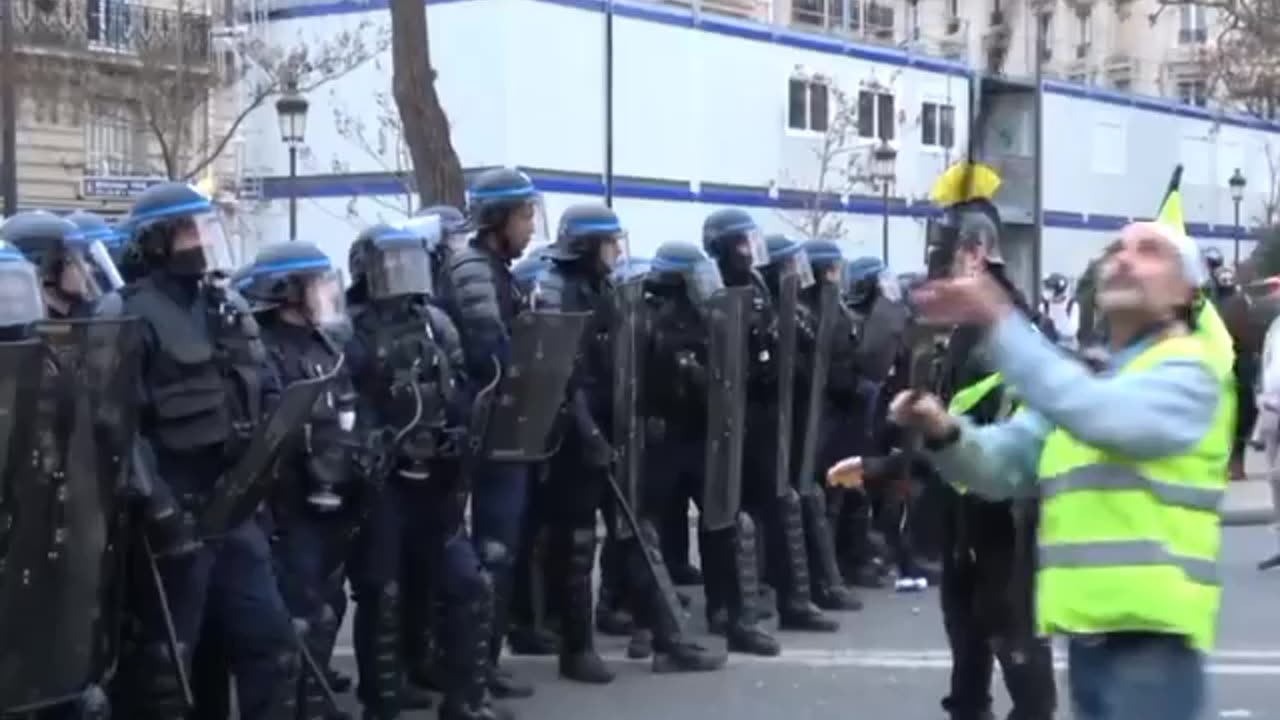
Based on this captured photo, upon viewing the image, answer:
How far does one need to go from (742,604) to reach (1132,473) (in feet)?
18.6

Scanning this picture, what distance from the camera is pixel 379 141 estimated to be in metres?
34.2

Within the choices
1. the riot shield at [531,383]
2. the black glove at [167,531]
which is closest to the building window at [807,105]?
the riot shield at [531,383]

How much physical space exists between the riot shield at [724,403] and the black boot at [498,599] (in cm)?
131

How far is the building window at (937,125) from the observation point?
39719 mm

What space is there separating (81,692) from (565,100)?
25.4 m

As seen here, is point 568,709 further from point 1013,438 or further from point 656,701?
point 1013,438

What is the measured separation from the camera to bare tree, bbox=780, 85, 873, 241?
121 feet

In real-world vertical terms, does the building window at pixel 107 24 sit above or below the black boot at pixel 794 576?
above

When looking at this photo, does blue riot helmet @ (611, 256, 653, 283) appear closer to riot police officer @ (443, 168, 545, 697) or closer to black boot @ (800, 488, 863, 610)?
riot police officer @ (443, 168, 545, 697)

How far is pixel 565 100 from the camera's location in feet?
103

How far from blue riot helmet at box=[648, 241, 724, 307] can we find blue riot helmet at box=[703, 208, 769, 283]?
0.32 m

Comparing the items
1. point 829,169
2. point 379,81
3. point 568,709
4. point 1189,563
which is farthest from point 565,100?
point 1189,563

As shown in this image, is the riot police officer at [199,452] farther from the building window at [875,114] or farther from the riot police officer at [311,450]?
the building window at [875,114]

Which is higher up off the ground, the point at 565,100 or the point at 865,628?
the point at 565,100
